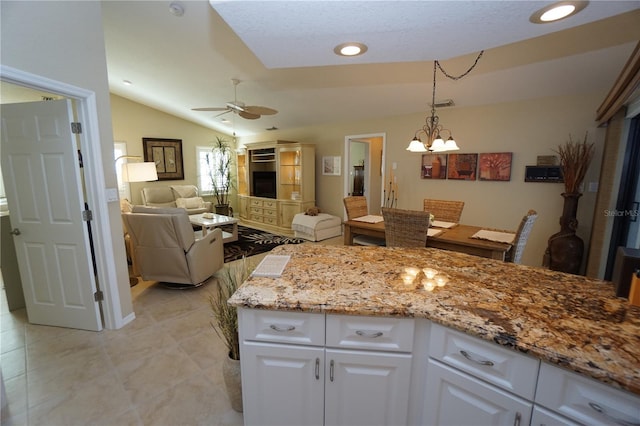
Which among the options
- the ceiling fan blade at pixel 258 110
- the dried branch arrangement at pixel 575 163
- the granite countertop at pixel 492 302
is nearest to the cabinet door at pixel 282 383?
the granite countertop at pixel 492 302

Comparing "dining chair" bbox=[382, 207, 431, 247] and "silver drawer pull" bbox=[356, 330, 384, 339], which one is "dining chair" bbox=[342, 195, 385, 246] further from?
"silver drawer pull" bbox=[356, 330, 384, 339]

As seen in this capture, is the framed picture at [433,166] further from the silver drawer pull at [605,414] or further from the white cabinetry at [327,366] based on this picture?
the silver drawer pull at [605,414]

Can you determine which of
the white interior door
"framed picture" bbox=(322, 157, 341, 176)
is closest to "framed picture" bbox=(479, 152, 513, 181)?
"framed picture" bbox=(322, 157, 341, 176)

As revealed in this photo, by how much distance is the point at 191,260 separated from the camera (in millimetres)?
3189

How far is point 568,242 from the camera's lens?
3.32 metres

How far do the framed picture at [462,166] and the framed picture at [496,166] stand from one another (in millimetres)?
97

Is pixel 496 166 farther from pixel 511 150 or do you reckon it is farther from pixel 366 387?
pixel 366 387

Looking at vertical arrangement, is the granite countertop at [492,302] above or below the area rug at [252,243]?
above

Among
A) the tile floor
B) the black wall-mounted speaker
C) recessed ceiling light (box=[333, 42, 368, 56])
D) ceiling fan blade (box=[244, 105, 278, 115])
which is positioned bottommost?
the tile floor

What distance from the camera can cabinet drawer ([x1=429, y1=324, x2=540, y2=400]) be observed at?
95 cm

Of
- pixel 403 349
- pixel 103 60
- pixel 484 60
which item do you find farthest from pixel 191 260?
pixel 484 60

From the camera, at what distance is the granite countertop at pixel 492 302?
2.89ft

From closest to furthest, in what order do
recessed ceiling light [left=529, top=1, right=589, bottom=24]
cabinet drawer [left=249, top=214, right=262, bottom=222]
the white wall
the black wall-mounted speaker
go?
recessed ceiling light [left=529, top=1, right=589, bottom=24]
the white wall
the black wall-mounted speaker
cabinet drawer [left=249, top=214, right=262, bottom=222]

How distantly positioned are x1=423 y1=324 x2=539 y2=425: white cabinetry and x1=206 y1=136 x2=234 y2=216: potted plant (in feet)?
23.6
